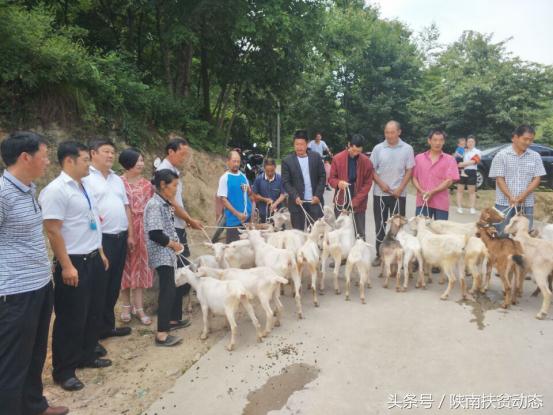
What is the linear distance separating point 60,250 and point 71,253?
31 centimetres

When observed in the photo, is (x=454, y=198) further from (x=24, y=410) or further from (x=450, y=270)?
(x=24, y=410)

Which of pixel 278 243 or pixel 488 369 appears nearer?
pixel 488 369

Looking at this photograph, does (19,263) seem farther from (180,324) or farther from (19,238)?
(180,324)

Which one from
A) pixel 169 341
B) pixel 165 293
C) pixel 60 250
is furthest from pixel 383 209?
pixel 60 250

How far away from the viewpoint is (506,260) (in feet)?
15.8

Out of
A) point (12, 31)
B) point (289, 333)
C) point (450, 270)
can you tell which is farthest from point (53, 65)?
point (450, 270)

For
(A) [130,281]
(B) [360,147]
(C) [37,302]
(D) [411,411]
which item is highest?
(B) [360,147]

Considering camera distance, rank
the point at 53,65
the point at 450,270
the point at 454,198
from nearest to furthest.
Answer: the point at 450,270 → the point at 53,65 → the point at 454,198

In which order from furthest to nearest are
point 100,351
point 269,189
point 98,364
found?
point 269,189
point 100,351
point 98,364

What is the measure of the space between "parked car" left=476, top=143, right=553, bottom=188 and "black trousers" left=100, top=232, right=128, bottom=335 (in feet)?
40.3

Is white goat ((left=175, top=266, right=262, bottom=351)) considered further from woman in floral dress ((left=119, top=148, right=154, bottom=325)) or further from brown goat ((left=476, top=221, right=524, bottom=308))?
brown goat ((left=476, top=221, right=524, bottom=308))

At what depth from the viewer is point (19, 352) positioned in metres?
2.78

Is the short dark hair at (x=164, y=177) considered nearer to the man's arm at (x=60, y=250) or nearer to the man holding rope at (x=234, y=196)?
the man's arm at (x=60, y=250)

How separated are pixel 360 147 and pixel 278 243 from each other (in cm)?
202
